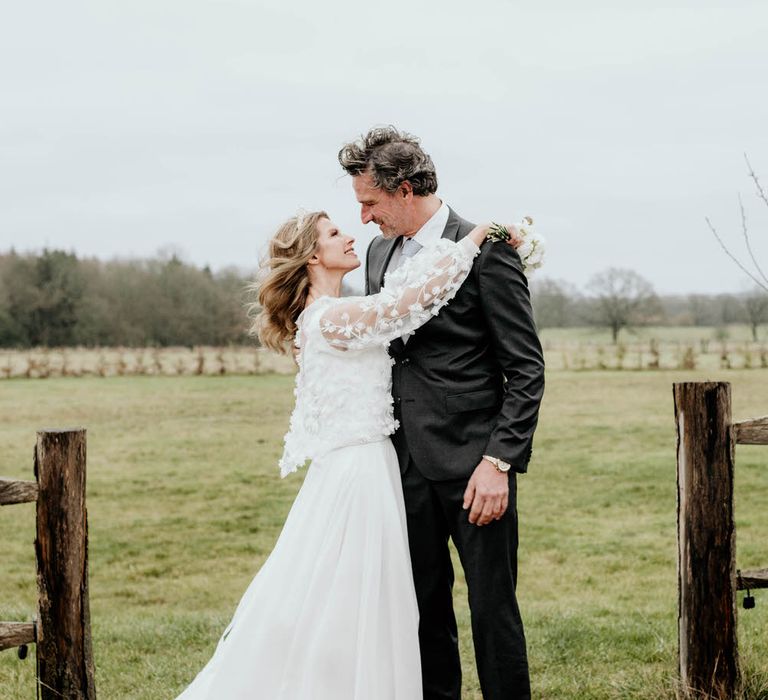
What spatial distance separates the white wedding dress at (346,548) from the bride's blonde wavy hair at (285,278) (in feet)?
0.55

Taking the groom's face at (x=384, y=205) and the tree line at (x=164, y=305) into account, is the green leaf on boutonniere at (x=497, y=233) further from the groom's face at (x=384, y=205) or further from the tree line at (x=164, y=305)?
the tree line at (x=164, y=305)

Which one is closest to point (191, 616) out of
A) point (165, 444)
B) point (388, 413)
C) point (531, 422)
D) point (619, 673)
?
point (619, 673)

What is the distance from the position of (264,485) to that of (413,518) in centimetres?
1270

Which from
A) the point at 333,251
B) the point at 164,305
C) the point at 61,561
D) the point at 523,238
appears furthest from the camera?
the point at 164,305

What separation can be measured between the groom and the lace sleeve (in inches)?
3.5

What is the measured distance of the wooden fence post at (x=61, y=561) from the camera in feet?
13.5

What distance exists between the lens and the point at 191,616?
23.2ft

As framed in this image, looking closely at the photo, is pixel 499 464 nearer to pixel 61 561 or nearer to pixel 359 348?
pixel 359 348

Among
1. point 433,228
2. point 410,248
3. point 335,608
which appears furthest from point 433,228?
point 335,608

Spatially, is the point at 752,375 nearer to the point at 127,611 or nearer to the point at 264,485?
the point at 264,485

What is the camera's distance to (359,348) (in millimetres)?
3793

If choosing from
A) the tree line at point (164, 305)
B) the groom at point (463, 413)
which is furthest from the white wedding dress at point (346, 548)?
the tree line at point (164, 305)

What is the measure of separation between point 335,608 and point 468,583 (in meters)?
0.54

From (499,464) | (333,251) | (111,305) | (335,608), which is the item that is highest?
(111,305)
